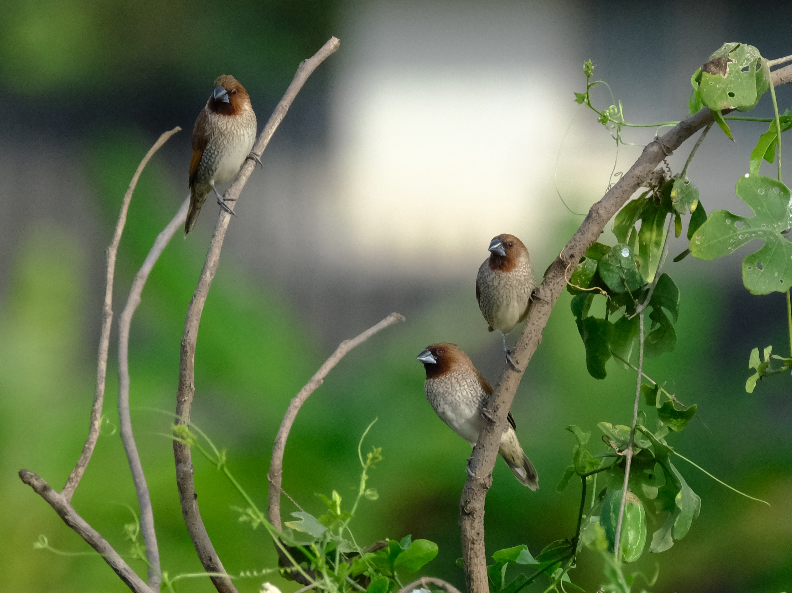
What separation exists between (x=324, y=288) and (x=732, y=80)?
0.96 meters

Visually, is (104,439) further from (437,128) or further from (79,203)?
(437,128)

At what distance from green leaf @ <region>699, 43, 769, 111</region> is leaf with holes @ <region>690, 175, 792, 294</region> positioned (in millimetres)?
58

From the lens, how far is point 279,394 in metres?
1.25

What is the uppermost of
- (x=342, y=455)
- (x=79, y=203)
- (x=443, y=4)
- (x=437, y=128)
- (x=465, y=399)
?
(x=443, y=4)

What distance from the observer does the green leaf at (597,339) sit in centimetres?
58

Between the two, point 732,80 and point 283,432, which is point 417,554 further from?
point 732,80

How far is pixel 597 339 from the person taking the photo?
585 millimetres

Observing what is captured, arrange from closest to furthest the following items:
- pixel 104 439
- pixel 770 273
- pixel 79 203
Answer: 1. pixel 770 273
2. pixel 104 439
3. pixel 79 203

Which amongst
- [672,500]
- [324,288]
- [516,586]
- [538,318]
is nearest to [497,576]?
[516,586]

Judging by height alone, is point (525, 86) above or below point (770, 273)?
above

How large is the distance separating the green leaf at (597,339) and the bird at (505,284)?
0.23 feet

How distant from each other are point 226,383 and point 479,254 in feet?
1.76

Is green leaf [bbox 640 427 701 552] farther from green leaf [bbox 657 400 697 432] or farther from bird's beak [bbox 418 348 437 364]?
bird's beak [bbox 418 348 437 364]

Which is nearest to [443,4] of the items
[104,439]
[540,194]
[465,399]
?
[540,194]
